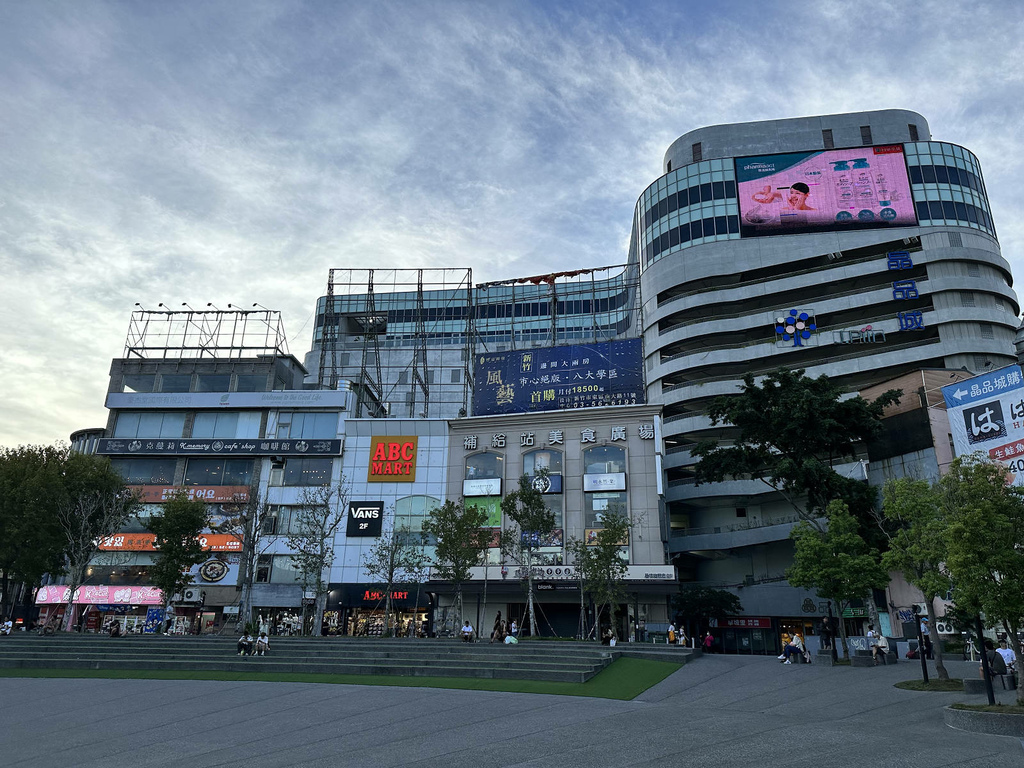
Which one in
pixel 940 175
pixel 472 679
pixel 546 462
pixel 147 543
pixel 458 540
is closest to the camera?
pixel 472 679

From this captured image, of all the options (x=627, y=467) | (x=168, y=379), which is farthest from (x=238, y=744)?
(x=168, y=379)

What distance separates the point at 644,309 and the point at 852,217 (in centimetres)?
2131

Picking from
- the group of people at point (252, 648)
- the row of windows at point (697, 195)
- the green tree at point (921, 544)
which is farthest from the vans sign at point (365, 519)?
the row of windows at point (697, 195)

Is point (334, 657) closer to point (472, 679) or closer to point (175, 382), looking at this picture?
point (472, 679)

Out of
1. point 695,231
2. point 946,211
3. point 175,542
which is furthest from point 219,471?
point 946,211

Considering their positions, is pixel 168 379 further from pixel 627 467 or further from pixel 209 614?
pixel 627 467

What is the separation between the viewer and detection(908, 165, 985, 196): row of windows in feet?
223

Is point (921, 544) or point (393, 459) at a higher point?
point (393, 459)

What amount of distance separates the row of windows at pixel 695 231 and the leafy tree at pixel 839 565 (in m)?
43.8

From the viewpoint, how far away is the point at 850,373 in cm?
6212

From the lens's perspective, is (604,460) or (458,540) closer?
(458,540)

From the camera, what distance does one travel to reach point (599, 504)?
53.0 meters

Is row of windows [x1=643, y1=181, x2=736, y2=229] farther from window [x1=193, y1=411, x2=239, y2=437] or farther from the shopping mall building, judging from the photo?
window [x1=193, y1=411, x2=239, y2=437]

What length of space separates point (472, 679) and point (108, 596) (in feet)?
148
